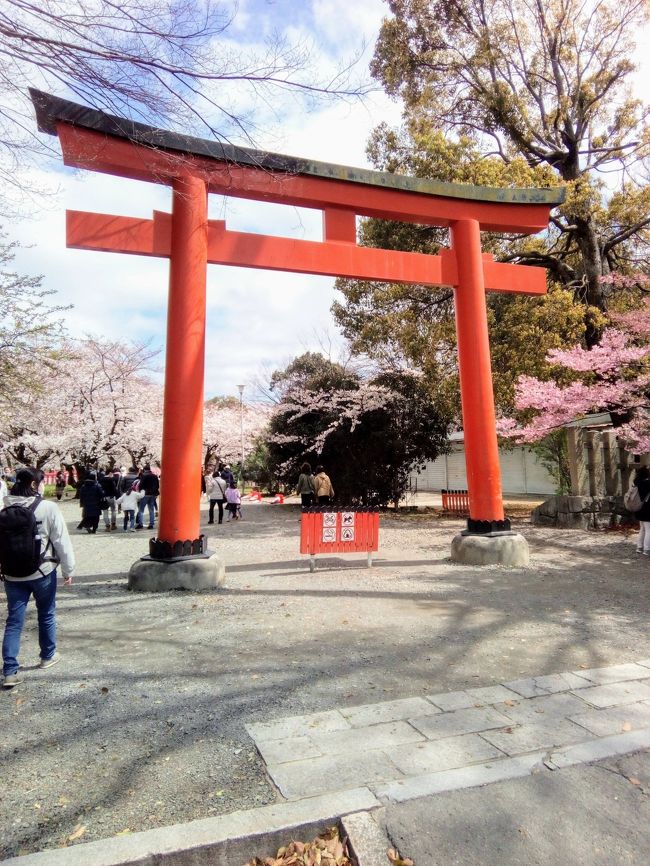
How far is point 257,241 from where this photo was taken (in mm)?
7590

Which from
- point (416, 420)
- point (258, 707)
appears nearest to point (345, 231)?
point (258, 707)

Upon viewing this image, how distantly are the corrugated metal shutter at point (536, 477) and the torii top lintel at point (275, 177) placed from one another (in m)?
16.3

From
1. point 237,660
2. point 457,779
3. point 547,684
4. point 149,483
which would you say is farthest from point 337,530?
point 149,483

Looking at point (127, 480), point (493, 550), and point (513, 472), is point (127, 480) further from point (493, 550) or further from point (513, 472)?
point (513, 472)

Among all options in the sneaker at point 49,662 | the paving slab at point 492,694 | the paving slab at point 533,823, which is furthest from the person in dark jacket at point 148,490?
the paving slab at point 533,823

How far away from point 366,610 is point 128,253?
5.26m

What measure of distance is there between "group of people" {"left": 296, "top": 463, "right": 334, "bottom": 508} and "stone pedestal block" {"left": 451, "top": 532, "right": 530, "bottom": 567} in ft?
20.3

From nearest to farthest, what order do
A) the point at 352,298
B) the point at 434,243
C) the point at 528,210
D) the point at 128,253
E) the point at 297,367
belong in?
the point at 128,253, the point at 528,210, the point at 434,243, the point at 352,298, the point at 297,367

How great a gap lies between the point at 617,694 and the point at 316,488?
1080cm

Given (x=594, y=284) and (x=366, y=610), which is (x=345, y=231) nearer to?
(x=366, y=610)

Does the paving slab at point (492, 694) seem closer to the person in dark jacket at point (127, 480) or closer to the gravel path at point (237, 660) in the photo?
the gravel path at point (237, 660)

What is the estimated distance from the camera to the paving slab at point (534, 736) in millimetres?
3021

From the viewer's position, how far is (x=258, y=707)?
3555 mm

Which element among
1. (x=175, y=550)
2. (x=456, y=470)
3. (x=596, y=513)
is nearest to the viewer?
(x=175, y=550)
